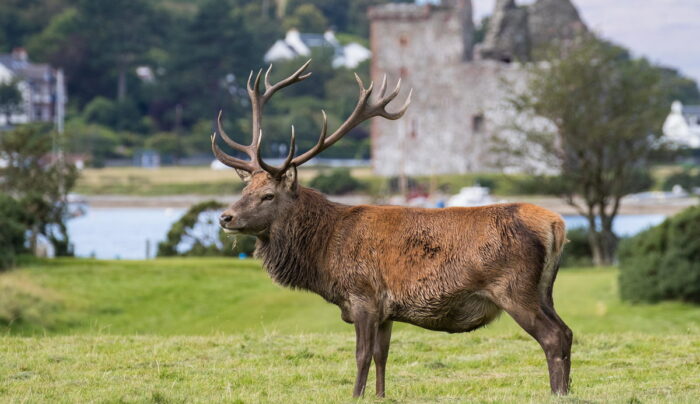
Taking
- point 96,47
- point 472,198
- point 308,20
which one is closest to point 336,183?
point 472,198

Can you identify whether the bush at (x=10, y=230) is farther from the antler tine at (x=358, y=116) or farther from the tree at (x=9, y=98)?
the tree at (x=9, y=98)

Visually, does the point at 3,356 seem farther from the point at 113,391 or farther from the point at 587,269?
the point at 587,269

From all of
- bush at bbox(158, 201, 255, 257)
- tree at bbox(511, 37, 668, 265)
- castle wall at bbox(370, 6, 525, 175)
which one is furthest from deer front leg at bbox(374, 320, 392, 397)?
castle wall at bbox(370, 6, 525, 175)

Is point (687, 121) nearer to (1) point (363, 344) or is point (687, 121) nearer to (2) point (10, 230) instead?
(2) point (10, 230)

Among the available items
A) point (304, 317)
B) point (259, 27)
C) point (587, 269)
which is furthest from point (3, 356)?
point (259, 27)

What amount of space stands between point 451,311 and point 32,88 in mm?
104261

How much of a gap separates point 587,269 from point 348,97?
237 feet

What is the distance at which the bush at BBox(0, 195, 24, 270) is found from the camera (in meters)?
24.8

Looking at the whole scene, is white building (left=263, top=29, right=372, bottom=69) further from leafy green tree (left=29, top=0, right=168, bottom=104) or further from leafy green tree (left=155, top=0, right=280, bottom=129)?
leafy green tree (left=155, top=0, right=280, bottom=129)

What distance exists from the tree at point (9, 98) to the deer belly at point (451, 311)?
99.0 metres

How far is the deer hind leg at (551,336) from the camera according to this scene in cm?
864

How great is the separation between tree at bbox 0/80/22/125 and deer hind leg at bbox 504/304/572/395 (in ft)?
327

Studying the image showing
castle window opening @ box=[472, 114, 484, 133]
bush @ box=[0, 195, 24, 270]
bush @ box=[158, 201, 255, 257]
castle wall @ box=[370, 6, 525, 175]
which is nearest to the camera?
bush @ box=[0, 195, 24, 270]

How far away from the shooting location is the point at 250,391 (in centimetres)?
927
